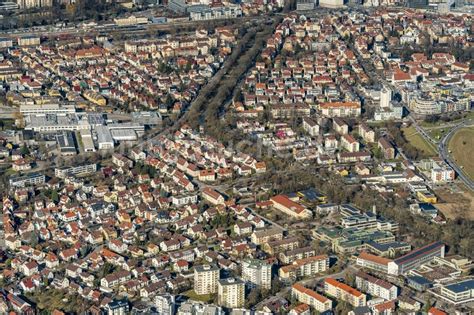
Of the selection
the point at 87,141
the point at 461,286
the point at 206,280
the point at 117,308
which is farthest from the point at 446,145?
the point at 117,308

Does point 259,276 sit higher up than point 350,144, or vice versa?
point 350,144

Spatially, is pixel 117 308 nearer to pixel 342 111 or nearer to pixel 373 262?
pixel 373 262

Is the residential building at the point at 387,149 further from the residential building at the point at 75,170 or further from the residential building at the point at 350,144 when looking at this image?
the residential building at the point at 75,170

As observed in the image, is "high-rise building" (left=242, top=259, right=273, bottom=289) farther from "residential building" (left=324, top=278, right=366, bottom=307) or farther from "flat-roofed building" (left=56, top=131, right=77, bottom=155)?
"flat-roofed building" (left=56, top=131, right=77, bottom=155)

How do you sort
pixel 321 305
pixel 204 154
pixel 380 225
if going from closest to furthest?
pixel 321 305, pixel 380 225, pixel 204 154

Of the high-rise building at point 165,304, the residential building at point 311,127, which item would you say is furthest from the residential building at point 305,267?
the residential building at point 311,127

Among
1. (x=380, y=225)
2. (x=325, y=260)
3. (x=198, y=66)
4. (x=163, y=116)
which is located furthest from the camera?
(x=198, y=66)

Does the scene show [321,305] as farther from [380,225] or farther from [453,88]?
[453,88]

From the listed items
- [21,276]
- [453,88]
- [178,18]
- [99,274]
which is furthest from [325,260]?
[178,18]
